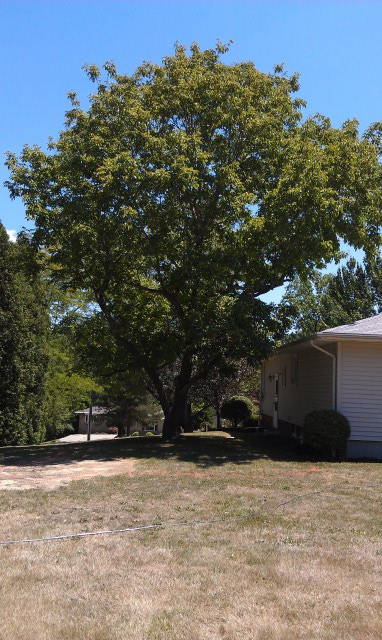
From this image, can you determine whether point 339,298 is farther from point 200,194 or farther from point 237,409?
point 200,194

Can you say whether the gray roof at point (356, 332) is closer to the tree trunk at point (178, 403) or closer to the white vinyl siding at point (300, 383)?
the white vinyl siding at point (300, 383)

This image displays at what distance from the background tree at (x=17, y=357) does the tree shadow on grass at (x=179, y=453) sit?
11.9 feet

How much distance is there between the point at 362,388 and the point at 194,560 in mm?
9663

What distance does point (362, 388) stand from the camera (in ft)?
47.4

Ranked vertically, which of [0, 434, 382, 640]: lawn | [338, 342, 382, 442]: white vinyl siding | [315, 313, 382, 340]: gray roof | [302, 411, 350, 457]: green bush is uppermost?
[315, 313, 382, 340]: gray roof

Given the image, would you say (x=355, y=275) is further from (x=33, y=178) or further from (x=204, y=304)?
(x=33, y=178)

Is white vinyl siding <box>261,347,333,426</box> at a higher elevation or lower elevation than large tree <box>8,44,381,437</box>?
lower

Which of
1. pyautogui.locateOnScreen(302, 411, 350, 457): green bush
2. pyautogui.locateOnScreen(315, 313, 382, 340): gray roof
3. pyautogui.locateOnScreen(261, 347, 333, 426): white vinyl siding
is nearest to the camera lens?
pyautogui.locateOnScreen(302, 411, 350, 457): green bush

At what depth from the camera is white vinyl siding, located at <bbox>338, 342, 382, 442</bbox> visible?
47.1 ft

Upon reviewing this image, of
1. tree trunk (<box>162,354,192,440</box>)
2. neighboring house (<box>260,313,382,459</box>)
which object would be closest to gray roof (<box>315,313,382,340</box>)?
neighboring house (<box>260,313,382,459</box>)

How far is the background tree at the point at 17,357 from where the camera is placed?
19422 mm

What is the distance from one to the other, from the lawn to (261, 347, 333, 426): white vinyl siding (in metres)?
5.24

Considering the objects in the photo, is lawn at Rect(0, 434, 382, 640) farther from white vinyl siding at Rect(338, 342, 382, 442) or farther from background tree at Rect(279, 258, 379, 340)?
background tree at Rect(279, 258, 379, 340)

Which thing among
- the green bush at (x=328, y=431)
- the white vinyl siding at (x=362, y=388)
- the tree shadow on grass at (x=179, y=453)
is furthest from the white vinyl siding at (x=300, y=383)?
the tree shadow on grass at (x=179, y=453)
